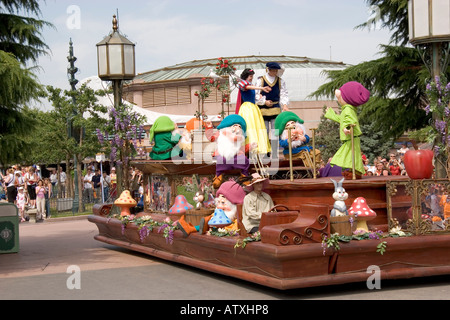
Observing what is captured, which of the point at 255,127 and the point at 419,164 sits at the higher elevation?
the point at 255,127

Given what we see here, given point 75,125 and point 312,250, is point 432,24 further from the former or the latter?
point 75,125

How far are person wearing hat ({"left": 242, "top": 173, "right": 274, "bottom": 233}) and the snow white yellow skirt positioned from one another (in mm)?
1928

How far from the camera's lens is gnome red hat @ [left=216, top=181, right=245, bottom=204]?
10.2 m

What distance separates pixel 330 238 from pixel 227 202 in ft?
7.97

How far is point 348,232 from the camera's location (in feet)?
27.8

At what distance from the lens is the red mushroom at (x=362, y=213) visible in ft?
29.0

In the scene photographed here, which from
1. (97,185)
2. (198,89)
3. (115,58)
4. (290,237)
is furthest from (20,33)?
(198,89)

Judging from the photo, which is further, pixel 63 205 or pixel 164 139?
pixel 63 205

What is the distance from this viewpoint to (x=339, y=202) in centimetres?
877

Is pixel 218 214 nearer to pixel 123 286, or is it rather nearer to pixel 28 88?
pixel 123 286

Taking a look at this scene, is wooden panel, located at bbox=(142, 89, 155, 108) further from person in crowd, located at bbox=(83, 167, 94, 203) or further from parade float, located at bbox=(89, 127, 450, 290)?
parade float, located at bbox=(89, 127, 450, 290)

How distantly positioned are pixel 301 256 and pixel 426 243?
170 centimetres

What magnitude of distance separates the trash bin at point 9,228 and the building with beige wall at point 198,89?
27003 millimetres

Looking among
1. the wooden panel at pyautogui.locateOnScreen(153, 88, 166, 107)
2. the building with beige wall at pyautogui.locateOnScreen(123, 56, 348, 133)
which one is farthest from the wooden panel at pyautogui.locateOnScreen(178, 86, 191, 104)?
the wooden panel at pyautogui.locateOnScreen(153, 88, 166, 107)
